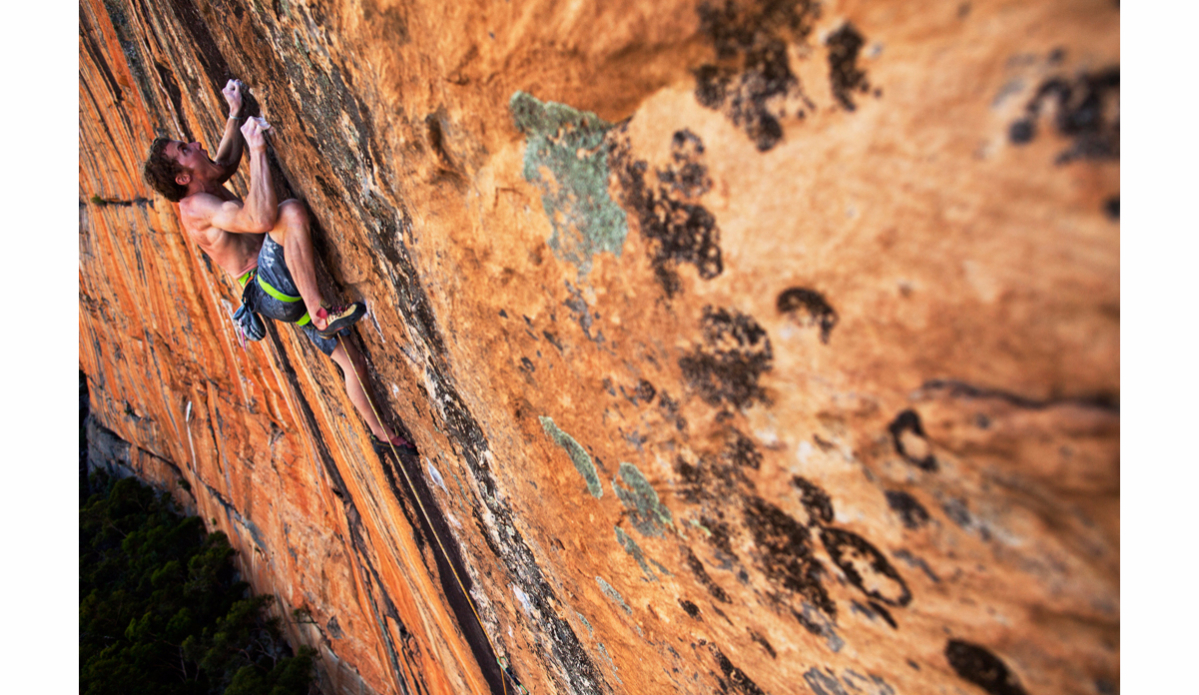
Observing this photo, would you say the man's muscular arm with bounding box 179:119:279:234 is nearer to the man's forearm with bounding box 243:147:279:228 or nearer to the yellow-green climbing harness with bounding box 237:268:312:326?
the man's forearm with bounding box 243:147:279:228

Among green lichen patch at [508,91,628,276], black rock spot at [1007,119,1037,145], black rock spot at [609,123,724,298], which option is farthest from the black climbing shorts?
black rock spot at [1007,119,1037,145]

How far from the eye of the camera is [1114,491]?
2.28 feet

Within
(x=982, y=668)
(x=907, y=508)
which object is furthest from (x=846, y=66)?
(x=982, y=668)

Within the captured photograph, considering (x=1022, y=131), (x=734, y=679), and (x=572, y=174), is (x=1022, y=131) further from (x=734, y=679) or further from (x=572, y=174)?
(x=734, y=679)

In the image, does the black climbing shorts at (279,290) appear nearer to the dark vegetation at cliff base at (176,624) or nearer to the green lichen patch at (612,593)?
the green lichen patch at (612,593)

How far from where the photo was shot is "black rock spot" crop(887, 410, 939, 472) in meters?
0.82

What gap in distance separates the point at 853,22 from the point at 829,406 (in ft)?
1.86

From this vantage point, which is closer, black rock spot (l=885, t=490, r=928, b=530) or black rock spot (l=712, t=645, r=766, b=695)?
black rock spot (l=885, t=490, r=928, b=530)

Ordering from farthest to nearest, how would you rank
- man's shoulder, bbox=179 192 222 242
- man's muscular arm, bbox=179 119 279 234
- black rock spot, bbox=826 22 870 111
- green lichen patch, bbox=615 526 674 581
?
man's shoulder, bbox=179 192 222 242 < man's muscular arm, bbox=179 119 279 234 < green lichen patch, bbox=615 526 674 581 < black rock spot, bbox=826 22 870 111

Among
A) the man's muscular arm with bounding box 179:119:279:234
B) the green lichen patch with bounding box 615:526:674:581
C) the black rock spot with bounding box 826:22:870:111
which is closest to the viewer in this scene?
the black rock spot with bounding box 826:22:870:111

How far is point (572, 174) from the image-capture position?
1.16 m

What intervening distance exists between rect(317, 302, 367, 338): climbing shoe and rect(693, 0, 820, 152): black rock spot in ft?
6.46

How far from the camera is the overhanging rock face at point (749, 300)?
2.14 feet

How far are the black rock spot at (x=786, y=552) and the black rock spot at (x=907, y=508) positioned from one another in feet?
0.71
